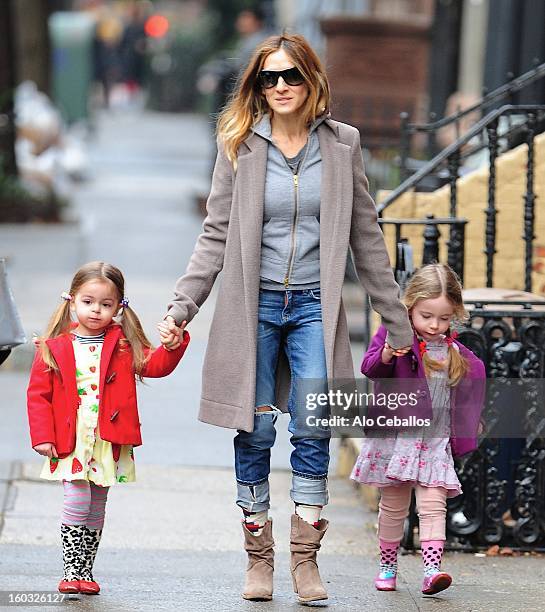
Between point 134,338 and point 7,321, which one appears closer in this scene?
point 134,338

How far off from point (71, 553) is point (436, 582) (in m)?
1.21

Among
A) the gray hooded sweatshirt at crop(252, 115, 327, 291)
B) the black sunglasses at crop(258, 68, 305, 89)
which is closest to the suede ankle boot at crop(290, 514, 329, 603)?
the gray hooded sweatshirt at crop(252, 115, 327, 291)

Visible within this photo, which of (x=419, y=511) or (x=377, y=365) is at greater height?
(x=377, y=365)

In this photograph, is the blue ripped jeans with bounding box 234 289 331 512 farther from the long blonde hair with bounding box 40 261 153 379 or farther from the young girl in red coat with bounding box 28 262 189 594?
the long blonde hair with bounding box 40 261 153 379

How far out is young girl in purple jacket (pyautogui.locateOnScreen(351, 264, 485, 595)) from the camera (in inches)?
200

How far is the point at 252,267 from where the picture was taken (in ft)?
16.0

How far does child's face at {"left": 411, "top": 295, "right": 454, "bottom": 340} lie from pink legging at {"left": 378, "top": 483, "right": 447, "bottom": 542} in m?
0.54

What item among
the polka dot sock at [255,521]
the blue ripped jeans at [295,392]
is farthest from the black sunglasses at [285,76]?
the polka dot sock at [255,521]

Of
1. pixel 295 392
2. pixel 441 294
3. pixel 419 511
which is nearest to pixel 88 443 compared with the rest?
pixel 295 392

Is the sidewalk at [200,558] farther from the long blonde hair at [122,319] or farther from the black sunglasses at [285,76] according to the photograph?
the black sunglasses at [285,76]

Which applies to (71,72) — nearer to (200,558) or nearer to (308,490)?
(200,558)

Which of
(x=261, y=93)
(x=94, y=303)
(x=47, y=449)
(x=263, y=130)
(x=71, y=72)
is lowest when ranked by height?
(x=47, y=449)

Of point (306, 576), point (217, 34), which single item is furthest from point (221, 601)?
point (217, 34)

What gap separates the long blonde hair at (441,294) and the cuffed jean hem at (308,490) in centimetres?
57
